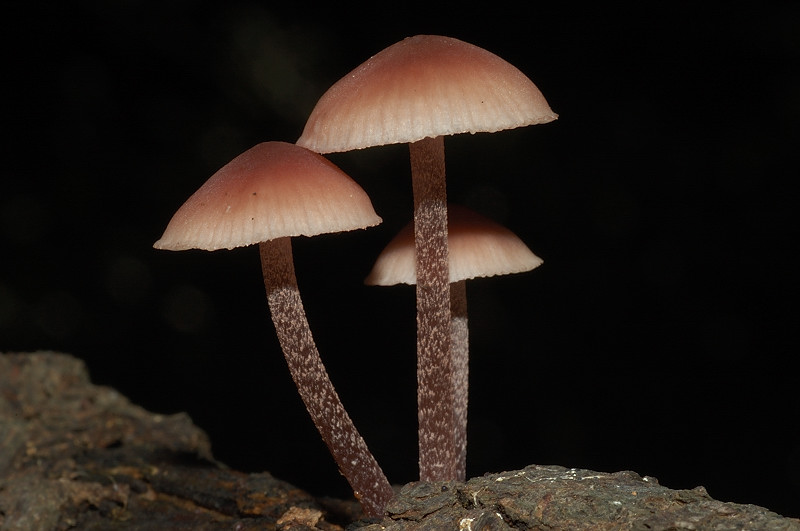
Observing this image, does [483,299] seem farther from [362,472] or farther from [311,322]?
[362,472]

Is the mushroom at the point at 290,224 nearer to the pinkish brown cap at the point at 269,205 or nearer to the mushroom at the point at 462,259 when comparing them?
the pinkish brown cap at the point at 269,205

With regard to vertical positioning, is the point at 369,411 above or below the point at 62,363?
below

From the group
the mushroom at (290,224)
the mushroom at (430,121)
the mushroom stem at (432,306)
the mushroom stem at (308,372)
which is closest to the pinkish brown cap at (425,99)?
the mushroom at (430,121)

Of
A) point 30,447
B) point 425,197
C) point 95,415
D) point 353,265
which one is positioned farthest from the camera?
point 353,265

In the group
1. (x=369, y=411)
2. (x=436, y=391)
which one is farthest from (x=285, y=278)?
(x=369, y=411)

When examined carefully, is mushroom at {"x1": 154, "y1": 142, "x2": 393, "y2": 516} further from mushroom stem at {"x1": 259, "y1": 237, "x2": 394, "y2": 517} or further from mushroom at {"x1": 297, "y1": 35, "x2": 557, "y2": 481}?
mushroom at {"x1": 297, "y1": 35, "x2": 557, "y2": 481}

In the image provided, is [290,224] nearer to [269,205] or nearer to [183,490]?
[269,205]

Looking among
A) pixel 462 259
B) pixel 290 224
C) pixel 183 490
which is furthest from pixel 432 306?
pixel 183 490
